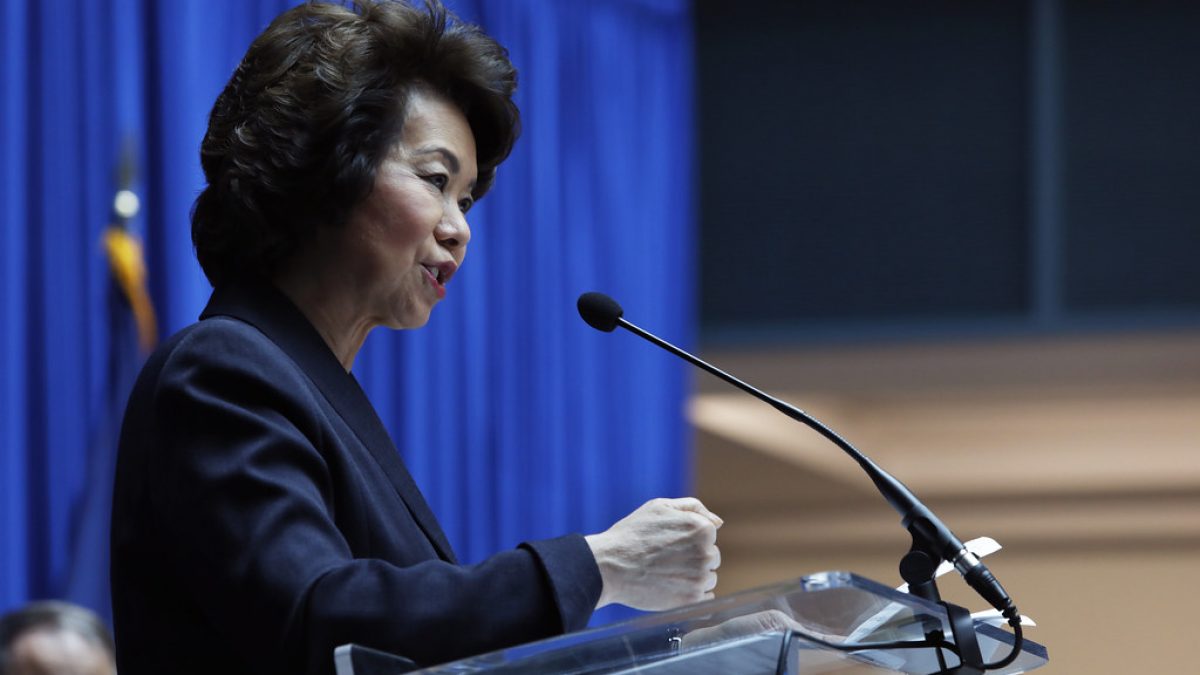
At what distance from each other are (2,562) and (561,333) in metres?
2.18

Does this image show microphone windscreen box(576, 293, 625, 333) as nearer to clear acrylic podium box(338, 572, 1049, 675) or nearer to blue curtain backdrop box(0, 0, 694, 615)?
clear acrylic podium box(338, 572, 1049, 675)

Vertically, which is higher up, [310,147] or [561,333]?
[310,147]

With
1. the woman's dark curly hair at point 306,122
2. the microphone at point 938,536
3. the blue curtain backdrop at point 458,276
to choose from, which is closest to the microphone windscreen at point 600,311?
the microphone at point 938,536

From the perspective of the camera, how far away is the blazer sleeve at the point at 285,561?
1.22m

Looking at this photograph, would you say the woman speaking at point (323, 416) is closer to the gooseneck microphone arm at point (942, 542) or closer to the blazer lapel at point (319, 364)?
the blazer lapel at point (319, 364)

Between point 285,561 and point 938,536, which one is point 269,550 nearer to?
point 285,561

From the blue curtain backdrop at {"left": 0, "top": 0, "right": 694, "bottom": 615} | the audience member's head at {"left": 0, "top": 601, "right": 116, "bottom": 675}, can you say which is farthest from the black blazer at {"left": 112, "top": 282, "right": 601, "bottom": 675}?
the blue curtain backdrop at {"left": 0, "top": 0, "right": 694, "bottom": 615}

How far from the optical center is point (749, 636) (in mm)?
1196

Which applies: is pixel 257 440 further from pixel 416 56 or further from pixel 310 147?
pixel 416 56

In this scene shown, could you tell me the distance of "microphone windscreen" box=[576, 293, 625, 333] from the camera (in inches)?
68.1

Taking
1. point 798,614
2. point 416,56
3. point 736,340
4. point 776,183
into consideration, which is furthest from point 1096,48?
point 798,614

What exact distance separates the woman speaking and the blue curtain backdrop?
1547mm

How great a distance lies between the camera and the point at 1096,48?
536cm

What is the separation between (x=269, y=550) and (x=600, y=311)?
595 millimetres
